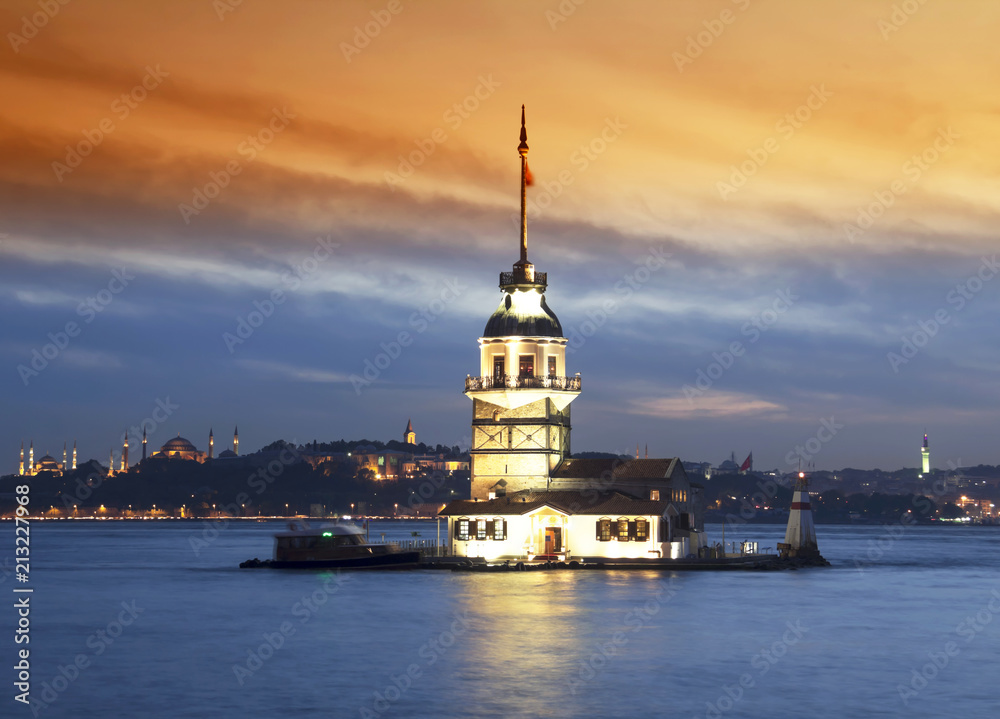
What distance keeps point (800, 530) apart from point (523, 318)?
23541mm

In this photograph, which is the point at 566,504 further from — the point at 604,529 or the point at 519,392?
the point at 519,392

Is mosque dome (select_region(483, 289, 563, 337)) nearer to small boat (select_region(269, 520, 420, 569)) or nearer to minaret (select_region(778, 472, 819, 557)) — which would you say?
small boat (select_region(269, 520, 420, 569))

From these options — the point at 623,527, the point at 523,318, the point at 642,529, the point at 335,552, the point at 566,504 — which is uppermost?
the point at 523,318

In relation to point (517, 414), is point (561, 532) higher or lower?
lower

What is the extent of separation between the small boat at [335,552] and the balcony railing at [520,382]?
1169 cm

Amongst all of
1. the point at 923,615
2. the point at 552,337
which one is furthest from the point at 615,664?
the point at 552,337

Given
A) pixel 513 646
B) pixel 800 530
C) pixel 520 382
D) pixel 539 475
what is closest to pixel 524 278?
pixel 520 382

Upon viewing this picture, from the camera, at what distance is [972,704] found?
42.8 m

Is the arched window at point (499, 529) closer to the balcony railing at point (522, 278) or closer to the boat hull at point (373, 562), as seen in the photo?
the boat hull at point (373, 562)

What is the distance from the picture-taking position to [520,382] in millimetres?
86938

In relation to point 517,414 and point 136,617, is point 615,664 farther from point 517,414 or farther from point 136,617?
point 517,414

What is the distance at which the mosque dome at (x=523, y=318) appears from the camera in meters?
87.8

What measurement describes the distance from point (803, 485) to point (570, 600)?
84.0 ft

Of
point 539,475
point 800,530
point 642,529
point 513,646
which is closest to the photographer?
point 513,646
